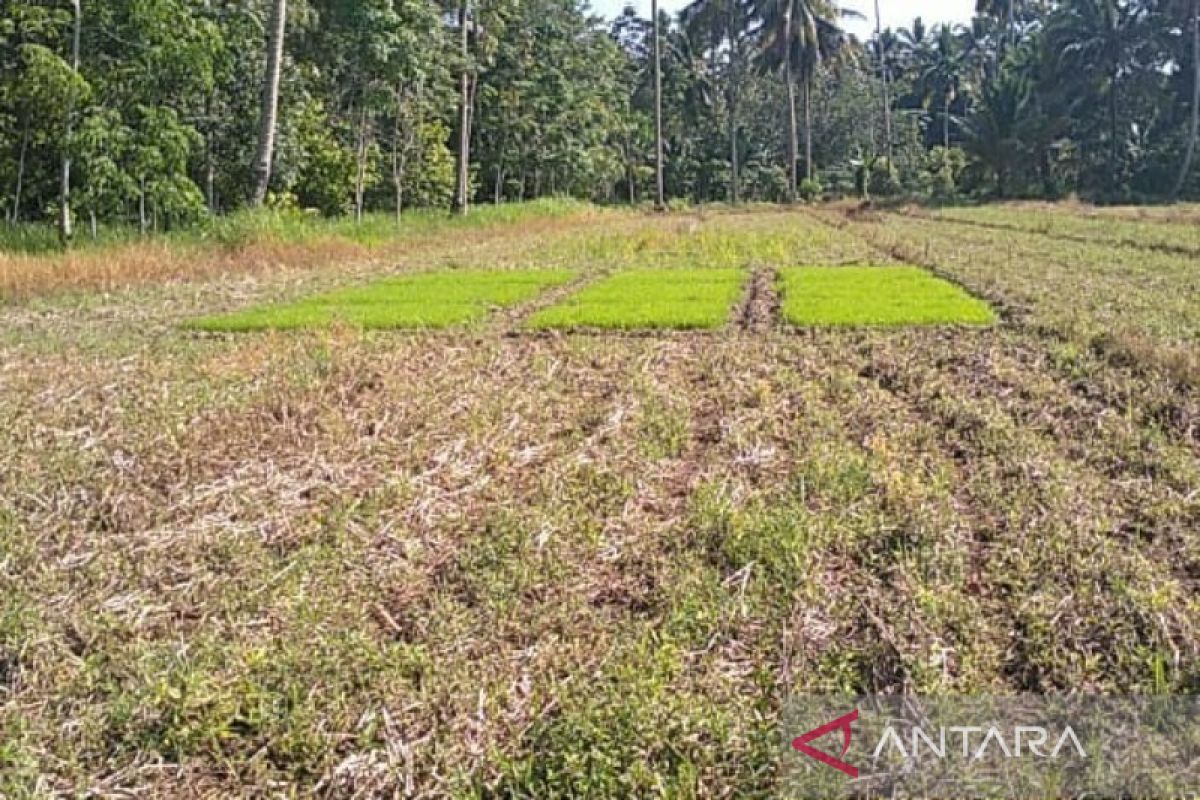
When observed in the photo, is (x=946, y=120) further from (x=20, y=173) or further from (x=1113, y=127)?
(x=20, y=173)

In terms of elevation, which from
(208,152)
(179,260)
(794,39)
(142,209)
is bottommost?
(179,260)

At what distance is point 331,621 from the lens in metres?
2.49

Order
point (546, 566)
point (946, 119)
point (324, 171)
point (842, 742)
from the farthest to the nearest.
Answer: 1. point (946, 119)
2. point (324, 171)
3. point (546, 566)
4. point (842, 742)

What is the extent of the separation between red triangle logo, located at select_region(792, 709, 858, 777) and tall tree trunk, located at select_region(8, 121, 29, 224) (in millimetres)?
14770

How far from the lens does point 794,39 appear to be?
38.5 metres

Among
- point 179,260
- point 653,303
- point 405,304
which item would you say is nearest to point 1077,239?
point 653,303

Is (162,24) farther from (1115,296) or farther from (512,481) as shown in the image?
(1115,296)

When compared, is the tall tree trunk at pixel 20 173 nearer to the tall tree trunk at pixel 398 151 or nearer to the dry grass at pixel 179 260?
the dry grass at pixel 179 260

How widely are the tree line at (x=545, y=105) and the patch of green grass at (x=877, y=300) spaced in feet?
28.5

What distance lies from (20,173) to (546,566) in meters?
14.5

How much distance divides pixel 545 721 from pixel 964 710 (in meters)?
0.98

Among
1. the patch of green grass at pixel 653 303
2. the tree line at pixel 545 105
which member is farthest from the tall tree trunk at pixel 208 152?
the patch of green grass at pixel 653 303

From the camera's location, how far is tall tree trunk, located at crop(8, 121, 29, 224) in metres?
13.3

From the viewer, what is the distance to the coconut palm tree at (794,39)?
38.2 m
